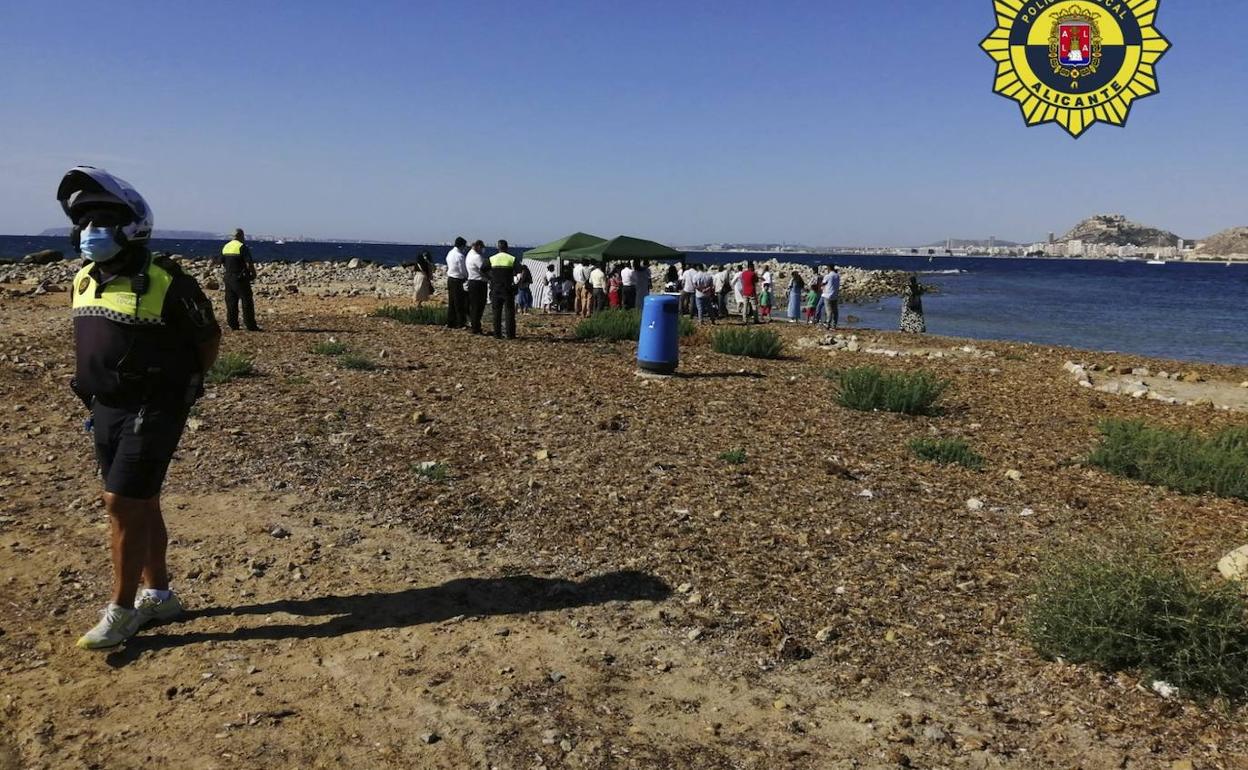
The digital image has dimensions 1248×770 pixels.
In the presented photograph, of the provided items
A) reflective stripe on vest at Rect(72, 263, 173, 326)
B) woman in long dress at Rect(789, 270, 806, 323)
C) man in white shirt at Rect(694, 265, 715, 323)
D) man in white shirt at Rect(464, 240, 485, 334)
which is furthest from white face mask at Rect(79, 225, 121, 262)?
woman in long dress at Rect(789, 270, 806, 323)

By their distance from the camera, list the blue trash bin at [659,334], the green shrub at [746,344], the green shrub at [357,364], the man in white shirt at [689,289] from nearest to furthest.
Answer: the green shrub at [357,364]
the blue trash bin at [659,334]
the green shrub at [746,344]
the man in white shirt at [689,289]

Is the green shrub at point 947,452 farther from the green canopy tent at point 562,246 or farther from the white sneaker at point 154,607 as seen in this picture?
the green canopy tent at point 562,246

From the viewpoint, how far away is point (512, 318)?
47.5 ft

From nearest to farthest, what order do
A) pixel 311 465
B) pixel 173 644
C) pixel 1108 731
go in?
pixel 1108 731, pixel 173 644, pixel 311 465

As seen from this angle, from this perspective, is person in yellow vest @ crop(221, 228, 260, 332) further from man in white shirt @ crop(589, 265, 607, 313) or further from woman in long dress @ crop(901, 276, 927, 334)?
woman in long dress @ crop(901, 276, 927, 334)

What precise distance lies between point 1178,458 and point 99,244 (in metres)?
7.33

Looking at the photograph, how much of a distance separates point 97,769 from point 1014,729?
3.34 meters

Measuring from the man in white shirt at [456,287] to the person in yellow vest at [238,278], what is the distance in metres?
3.26

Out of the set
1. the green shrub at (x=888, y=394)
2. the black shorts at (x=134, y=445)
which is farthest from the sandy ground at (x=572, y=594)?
the black shorts at (x=134, y=445)

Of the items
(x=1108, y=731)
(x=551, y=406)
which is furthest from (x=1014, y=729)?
(x=551, y=406)

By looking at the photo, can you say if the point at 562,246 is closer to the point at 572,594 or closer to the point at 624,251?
the point at 624,251

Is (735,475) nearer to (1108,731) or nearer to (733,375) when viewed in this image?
(1108,731)

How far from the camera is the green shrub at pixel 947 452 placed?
6.94m

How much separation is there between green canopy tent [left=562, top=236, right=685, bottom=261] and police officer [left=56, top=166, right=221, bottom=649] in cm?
1686
